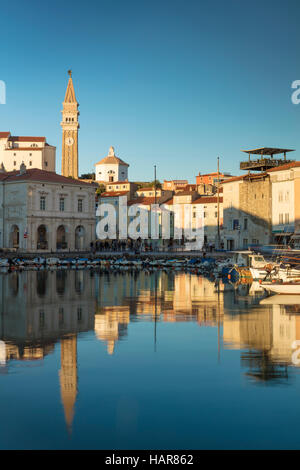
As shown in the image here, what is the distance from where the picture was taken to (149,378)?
15.1 metres

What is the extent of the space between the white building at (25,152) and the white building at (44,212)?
170 feet

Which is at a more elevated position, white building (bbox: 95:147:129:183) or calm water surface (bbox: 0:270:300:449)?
white building (bbox: 95:147:129:183)

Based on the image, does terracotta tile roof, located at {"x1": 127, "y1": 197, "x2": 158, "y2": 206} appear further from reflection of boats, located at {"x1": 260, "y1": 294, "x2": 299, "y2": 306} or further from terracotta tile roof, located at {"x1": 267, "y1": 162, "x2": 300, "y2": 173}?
reflection of boats, located at {"x1": 260, "y1": 294, "x2": 299, "y2": 306}

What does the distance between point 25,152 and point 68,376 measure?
419 ft

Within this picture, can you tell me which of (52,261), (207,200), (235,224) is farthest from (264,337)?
(207,200)

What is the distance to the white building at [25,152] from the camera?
13762 centimetres

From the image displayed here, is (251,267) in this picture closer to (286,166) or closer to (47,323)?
(286,166)

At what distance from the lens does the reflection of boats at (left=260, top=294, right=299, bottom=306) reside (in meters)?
31.2

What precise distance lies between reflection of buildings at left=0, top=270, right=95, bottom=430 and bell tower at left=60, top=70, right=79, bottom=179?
101 metres

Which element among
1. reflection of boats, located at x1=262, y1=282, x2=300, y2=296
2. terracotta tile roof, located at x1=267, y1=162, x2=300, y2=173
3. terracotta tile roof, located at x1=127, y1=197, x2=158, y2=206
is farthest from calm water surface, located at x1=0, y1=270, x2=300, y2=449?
terracotta tile roof, located at x1=127, y1=197, x2=158, y2=206

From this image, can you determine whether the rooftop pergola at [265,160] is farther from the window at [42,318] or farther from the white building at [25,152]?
the white building at [25,152]

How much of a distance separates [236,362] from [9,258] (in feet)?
196
